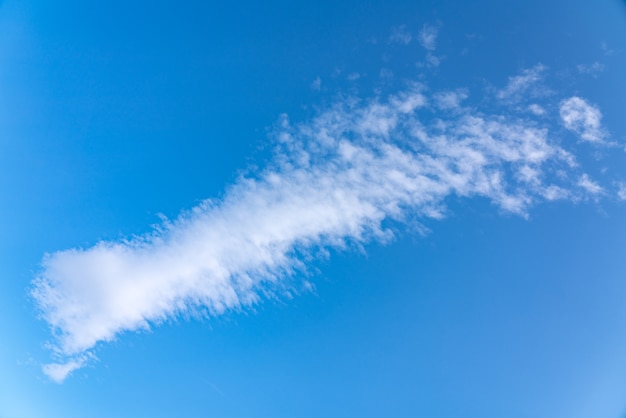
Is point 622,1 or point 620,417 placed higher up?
point 622,1

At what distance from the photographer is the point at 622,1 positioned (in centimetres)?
1912

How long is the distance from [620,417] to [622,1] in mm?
21508

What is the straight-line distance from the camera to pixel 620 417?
1977 centimetres
